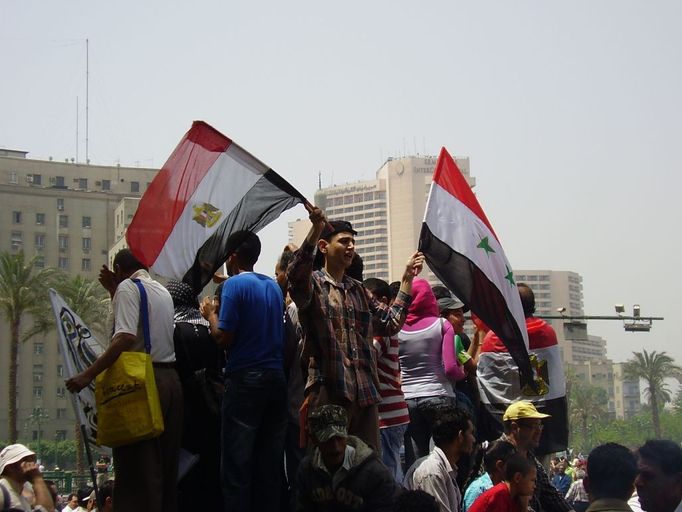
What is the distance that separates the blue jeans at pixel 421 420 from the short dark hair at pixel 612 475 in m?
4.09

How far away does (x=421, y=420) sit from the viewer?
10469mm

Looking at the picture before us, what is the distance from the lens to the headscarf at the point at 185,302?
29.5 feet

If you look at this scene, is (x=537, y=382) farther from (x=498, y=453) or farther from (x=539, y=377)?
(x=498, y=453)

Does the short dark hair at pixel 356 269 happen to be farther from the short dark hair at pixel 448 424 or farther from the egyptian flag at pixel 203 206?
the short dark hair at pixel 448 424

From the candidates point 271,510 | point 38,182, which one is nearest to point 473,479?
point 271,510

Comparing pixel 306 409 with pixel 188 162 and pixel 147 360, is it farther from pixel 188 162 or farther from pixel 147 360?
pixel 188 162

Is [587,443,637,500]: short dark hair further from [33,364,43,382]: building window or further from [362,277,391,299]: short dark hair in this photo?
[33,364,43,382]: building window

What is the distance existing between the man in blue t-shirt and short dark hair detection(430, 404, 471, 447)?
45.4 inches

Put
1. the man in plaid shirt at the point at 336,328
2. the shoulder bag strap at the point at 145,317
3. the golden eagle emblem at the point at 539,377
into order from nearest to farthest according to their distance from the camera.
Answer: the man in plaid shirt at the point at 336,328, the shoulder bag strap at the point at 145,317, the golden eagle emblem at the point at 539,377

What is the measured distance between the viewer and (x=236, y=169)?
8.97 meters

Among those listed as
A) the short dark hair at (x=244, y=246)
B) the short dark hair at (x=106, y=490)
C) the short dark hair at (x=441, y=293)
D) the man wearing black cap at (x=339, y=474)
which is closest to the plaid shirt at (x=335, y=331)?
the man wearing black cap at (x=339, y=474)

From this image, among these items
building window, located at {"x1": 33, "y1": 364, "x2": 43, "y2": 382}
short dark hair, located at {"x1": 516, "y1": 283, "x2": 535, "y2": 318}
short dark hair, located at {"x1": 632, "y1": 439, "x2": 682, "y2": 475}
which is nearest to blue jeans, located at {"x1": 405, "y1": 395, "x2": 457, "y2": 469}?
short dark hair, located at {"x1": 516, "y1": 283, "x2": 535, "y2": 318}

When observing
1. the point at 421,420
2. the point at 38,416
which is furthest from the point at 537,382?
the point at 38,416

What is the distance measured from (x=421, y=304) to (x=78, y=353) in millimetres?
3003
